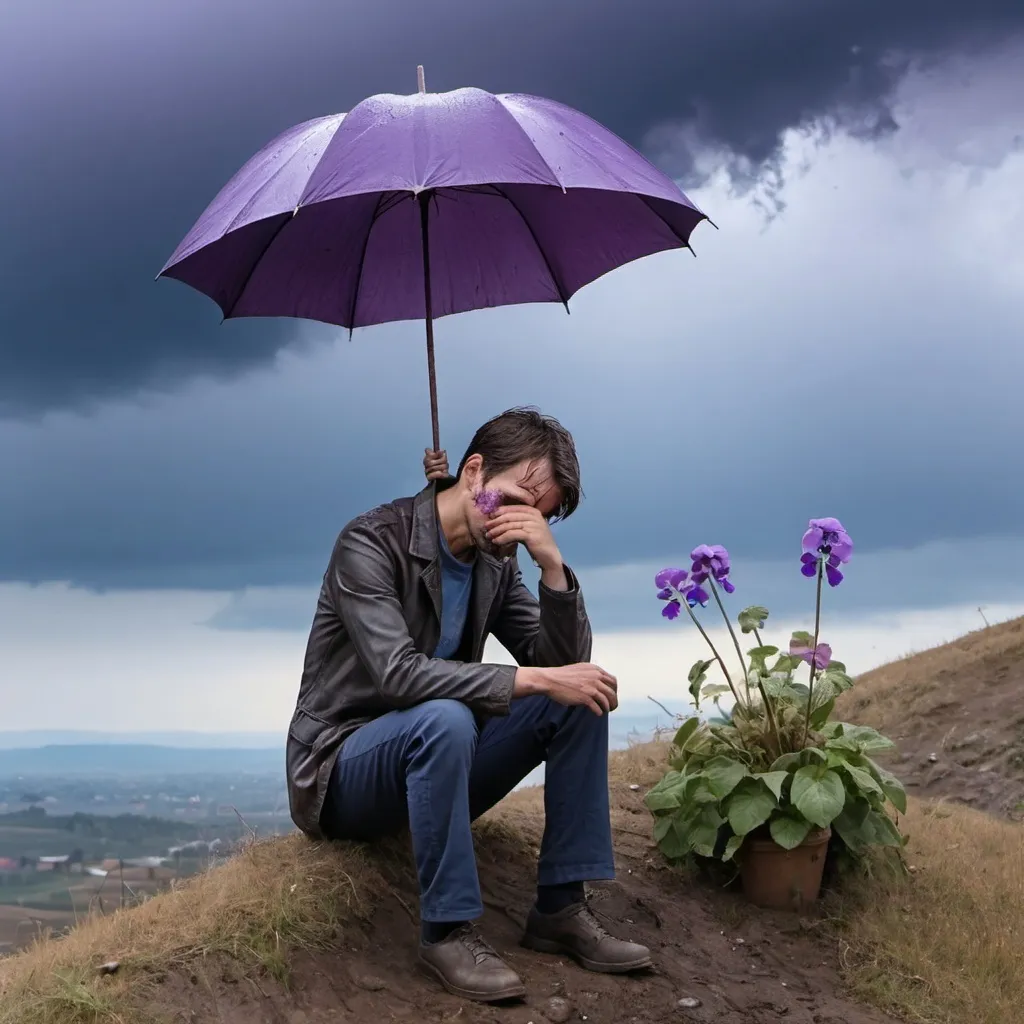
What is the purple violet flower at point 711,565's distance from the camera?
511cm

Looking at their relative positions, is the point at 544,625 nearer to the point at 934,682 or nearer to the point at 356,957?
the point at 356,957

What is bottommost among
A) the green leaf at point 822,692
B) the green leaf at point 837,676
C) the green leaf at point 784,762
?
the green leaf at point 784,762

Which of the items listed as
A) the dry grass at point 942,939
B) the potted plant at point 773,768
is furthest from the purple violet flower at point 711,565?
the dry grass at point 942,939

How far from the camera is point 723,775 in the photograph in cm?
504

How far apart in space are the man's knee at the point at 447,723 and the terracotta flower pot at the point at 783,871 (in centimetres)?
189

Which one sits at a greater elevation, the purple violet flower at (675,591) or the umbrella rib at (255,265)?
the umbrella rib at (255,265)

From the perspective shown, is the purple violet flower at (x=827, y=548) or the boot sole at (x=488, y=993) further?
the purple violet flower at (x=827, y=548)

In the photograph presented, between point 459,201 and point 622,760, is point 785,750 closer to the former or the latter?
point 622,760

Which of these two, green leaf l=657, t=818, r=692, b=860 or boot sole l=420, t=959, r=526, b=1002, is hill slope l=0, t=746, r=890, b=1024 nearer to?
boot sole l=420, t=959, r=526, b=1002

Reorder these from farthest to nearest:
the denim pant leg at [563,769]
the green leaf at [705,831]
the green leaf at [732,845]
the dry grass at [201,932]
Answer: the green leaf at [705,831] < the green leaf at [732,845] < the denim pant leg at [563,769] < the dry grass at [201,932]

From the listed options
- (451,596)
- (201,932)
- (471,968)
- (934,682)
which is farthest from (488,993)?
(934,682)

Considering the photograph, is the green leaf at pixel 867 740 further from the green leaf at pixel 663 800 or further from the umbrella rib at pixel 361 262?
the umbrella rib at pixel 361 262

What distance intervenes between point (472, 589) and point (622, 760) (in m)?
3.12

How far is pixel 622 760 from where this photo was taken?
23.5 ft
